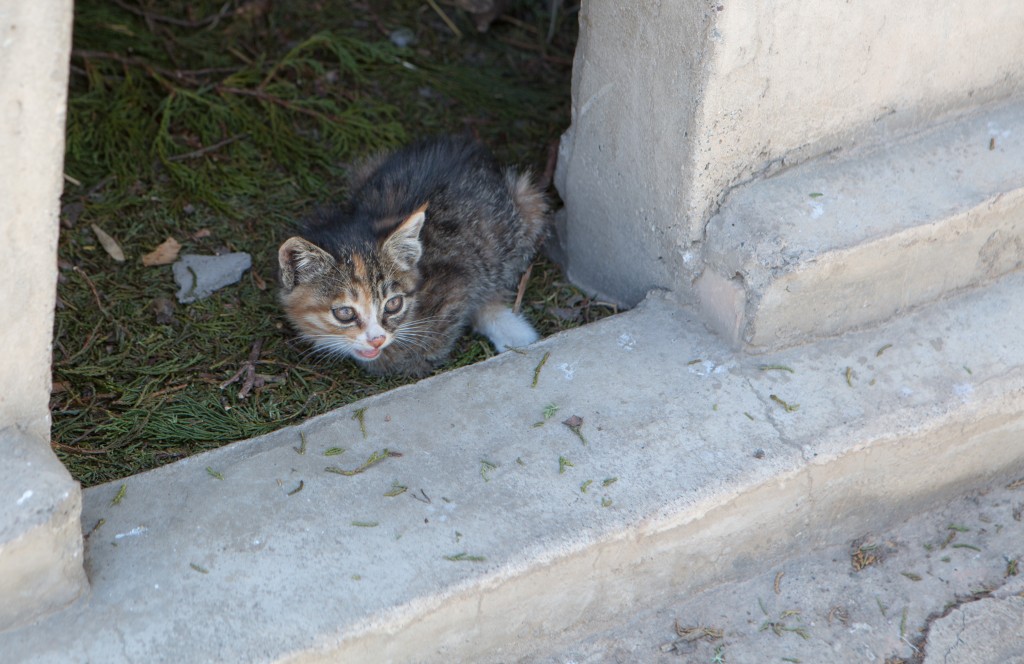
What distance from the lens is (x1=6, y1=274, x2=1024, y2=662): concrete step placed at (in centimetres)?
265

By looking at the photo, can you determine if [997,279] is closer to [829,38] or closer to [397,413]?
[829,38]

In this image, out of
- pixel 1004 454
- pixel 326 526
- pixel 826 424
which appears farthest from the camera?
pixel 1004 454

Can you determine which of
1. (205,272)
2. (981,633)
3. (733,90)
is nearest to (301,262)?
(205,272)

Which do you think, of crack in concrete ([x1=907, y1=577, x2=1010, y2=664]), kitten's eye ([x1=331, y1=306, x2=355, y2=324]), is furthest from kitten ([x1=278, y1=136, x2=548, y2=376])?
crack in concrete ([x1=907, y1=577, x2=1010, y2=664])

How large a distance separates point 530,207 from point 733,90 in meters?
1.23

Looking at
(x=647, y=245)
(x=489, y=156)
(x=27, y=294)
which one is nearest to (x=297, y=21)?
(x=489, y=156)

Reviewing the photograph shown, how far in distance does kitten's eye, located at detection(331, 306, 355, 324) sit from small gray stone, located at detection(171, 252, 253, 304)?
2.01 feet

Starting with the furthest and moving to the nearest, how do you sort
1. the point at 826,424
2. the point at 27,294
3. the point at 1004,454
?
the point at 1004,454 < the point at 826,424 < the point at 27,294

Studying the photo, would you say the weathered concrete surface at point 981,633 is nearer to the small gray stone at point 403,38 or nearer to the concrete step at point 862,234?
the concrete step at point 862,234

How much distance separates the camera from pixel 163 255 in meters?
4.30

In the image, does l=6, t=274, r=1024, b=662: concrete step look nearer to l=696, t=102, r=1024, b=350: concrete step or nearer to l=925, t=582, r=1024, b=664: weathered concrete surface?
l=696, t=102, r=1024, b=350: concrete step

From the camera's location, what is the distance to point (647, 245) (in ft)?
12.1

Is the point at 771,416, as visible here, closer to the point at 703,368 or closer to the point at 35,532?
the point at 703,368

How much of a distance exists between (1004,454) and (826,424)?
730mm
